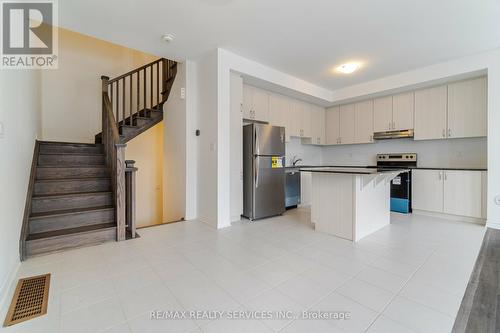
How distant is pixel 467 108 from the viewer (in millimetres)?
3879

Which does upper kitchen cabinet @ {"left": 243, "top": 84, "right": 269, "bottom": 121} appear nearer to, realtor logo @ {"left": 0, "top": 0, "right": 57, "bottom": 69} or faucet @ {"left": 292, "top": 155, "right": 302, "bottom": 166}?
faucet @ {"left": 292, "top": 155, "right": 302, "bottom": 166}

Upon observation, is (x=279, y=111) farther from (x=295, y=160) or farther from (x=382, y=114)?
(x=382, y=114)

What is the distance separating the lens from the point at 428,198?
417 centimetres

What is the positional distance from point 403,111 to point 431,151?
3.22 feet

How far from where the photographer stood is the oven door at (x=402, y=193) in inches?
171

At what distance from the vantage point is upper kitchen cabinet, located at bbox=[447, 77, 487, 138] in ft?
12.2

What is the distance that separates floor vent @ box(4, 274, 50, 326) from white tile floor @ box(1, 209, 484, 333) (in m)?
0.06

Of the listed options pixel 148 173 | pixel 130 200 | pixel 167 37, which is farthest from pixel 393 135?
pixel 148 173

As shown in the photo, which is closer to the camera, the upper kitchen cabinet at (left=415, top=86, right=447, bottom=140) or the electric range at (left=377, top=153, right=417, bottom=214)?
the upper kitchen cabinet at (left=415, top=86, right=447, bottom=140)

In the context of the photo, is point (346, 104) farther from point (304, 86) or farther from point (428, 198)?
point (428, 198)

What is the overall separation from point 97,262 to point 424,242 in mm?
3739

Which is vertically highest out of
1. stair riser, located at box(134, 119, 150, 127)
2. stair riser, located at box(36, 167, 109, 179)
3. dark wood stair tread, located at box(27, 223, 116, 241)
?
stair riser, located at box(134, 119, 150, 127)

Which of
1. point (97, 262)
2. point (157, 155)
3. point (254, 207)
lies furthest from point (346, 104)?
point (97, 262)

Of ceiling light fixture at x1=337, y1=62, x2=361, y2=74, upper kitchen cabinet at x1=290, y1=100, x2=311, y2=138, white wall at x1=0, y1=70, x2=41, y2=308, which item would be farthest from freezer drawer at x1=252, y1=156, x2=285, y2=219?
white wall at x1=0, y1=70, x2=41, y2=308
